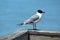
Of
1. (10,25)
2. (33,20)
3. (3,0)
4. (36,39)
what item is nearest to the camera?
(36,39)

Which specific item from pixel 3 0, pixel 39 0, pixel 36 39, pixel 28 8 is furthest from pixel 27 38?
pixel 39 0

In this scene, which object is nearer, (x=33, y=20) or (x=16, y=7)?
(x=33, y=20)

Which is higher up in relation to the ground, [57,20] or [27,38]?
[57,20]

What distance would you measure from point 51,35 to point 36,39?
13 centimetres

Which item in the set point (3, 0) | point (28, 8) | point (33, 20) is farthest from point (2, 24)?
point (33, 20)

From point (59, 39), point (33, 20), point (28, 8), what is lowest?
point (59, 39)

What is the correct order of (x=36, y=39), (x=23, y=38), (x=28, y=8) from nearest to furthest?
(x=23, y=38) < (x=36, y=39) < (x=28, y=8)

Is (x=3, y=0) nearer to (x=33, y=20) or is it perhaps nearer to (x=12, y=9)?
(x=12, y=9)

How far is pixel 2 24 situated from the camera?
891 centimetres

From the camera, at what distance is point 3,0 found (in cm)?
1342

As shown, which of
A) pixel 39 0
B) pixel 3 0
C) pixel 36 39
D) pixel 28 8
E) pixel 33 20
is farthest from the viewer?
pixel 39 0

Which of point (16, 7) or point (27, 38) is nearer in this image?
point (27, 38)

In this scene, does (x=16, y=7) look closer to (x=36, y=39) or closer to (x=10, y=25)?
(x=10, y=25)

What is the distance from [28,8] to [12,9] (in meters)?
0.94
